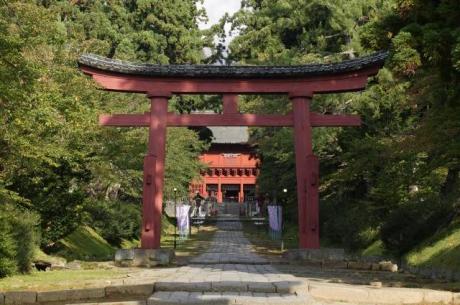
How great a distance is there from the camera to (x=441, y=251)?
13.9 meters

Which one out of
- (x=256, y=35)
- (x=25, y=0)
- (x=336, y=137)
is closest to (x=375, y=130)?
(x=336, y=137)

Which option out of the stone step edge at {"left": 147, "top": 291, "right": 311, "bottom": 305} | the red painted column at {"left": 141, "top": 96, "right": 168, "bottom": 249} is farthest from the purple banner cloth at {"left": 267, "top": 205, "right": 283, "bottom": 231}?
the stone step edge at {"left": 147, "top": 291, "right": 311, "bottom": 305}

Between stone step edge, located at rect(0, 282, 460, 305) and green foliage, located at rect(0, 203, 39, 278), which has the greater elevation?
green foliage, located at rect(0, 203, 39, 278)

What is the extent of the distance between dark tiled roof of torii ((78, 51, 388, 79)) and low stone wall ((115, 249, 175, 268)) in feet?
19.5

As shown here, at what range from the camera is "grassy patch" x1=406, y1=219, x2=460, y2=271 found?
12.9 m

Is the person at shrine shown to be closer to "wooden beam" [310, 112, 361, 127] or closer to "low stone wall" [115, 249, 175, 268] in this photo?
"wooden beam" [310, 112, 361, 127]

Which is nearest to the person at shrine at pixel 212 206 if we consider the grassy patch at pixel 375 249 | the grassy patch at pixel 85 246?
the grassy patch at pixel 85 246

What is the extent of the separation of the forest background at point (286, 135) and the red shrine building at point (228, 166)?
16927 millimetres

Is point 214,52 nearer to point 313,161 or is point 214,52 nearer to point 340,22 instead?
point 340,22

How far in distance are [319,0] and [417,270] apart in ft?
58.6

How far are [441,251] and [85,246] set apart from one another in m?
13.4

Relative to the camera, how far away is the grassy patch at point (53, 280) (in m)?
10.3

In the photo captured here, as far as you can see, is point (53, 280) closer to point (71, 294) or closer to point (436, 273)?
point (71, 294)

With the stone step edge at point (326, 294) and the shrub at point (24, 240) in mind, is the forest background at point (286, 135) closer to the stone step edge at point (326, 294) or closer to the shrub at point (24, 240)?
the shrub at point (24, 240)
